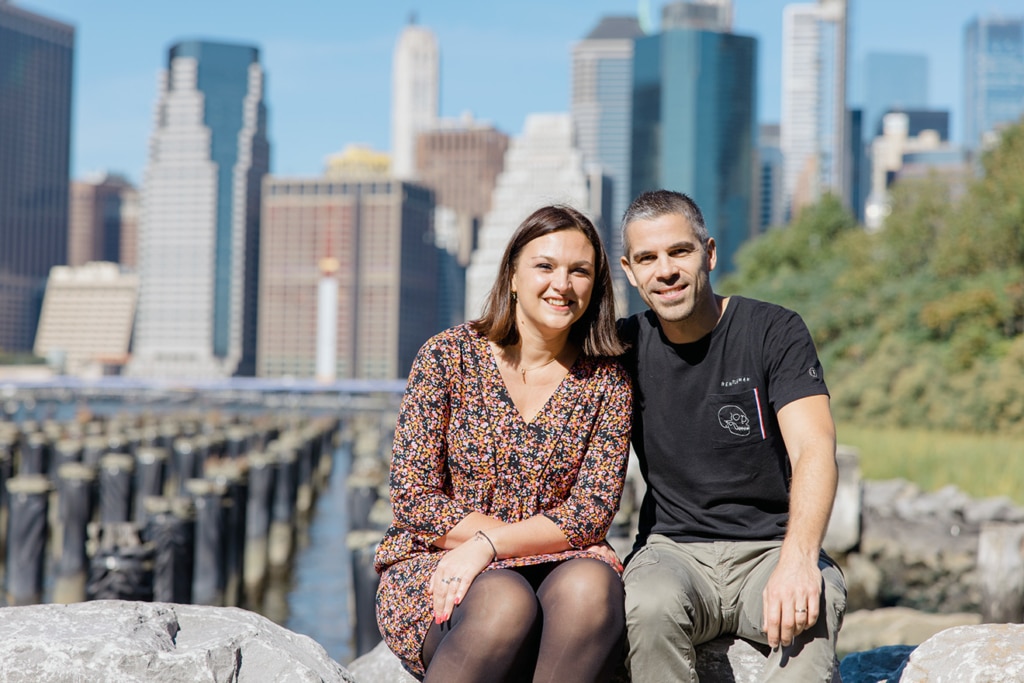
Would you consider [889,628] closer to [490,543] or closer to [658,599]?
[658,599]

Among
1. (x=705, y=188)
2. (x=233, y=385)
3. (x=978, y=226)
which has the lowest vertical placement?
(x=233, y=385)

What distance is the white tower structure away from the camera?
411ft

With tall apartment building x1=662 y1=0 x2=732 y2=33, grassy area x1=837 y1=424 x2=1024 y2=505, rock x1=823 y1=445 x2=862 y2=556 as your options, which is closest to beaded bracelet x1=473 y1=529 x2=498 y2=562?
rock x1=823 y1=445 x2=862 y2=556

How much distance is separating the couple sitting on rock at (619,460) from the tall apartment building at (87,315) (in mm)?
149824

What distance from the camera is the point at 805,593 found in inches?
118

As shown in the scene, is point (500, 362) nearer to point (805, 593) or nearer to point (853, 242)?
point (805, 593)

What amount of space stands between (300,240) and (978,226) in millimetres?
117352

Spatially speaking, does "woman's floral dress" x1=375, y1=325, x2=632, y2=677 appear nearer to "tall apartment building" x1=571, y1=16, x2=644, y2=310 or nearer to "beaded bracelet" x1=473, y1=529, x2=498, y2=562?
"beaded bracelet" x1=473, y1=529, x2=498, y2=562

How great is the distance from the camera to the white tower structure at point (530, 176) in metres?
125

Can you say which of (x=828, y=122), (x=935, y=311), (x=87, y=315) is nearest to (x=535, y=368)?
(x=935, y=311)

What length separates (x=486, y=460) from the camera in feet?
11.0

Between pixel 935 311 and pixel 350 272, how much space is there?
111976 millimetres

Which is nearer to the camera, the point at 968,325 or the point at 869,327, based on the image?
the point at 968,325

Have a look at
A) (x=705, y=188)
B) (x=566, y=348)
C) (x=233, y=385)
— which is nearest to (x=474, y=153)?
(x=705, y=188)
